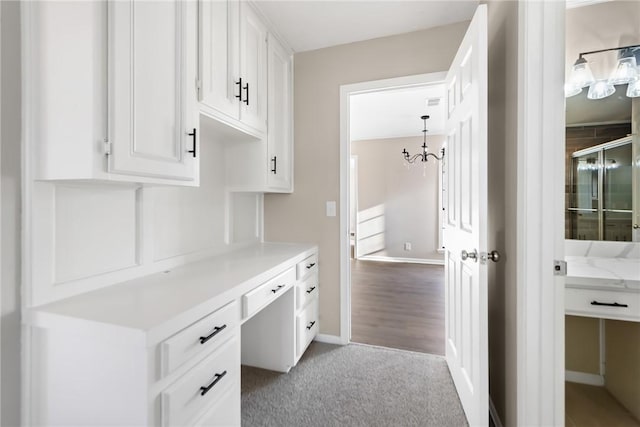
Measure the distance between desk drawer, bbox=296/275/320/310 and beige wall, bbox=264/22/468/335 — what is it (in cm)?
11

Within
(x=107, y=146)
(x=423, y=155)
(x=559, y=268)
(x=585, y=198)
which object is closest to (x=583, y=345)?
(x=585, y=198)

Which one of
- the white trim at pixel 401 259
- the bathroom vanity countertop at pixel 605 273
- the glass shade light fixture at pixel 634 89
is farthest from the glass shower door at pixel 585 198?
the white trim at pixel 401 259

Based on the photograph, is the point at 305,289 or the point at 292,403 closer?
the point at 292,403

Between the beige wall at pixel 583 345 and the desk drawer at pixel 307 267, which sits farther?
the desk drawer at pixel 307 267

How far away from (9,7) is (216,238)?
1395mm

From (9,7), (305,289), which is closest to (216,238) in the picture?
(305,289)

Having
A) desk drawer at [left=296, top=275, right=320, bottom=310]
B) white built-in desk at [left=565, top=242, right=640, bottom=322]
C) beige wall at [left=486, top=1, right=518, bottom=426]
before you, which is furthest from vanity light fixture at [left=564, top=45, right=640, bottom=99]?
desk drawer at [left=296, top=275, right=320, bottom=310]

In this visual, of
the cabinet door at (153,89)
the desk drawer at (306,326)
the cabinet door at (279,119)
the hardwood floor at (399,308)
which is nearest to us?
the cabinet door at (153,89)

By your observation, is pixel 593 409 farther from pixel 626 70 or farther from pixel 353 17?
pixel 353 17

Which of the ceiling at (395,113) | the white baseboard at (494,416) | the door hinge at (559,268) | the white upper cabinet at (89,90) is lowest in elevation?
the white baseboard at (494,416)

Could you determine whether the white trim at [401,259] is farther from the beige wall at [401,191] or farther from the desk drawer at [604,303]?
the desk drawer at [604,303]

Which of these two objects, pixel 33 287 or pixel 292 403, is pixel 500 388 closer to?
pixel 292 403

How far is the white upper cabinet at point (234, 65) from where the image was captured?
4.70ft

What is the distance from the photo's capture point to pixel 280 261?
69.3 inches
